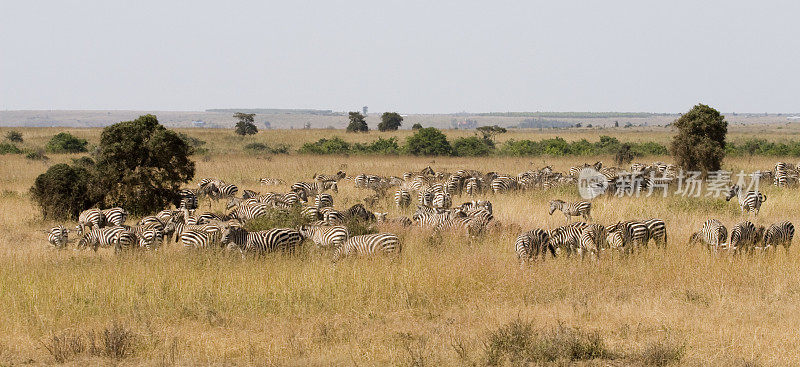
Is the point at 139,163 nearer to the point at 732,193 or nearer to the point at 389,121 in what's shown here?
the point at 732,193

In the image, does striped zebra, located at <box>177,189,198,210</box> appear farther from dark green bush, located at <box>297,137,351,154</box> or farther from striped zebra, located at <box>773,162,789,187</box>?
dark green bush, located at <box>297,137,351,154</box>

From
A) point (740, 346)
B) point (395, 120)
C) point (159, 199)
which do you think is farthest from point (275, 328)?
point (395, 120)

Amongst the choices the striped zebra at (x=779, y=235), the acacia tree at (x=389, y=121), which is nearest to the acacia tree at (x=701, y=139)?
the striped zebra at (x=779, y=235)

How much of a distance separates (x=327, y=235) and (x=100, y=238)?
4700 mm

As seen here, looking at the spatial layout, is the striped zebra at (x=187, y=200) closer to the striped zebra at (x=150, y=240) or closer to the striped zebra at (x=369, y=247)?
the striped zebra at (x=150, y=240)

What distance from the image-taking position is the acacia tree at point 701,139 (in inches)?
1053

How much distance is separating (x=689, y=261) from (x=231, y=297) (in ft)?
25.9

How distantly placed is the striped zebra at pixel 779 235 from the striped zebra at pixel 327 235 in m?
8.02

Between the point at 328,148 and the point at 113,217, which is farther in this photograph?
the point at 328,148

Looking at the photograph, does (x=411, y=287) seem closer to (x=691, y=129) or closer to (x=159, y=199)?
(x=159, y=199)

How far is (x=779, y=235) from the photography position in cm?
1338

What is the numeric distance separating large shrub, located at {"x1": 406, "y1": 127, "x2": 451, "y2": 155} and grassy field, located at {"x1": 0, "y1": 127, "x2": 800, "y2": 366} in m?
32.5

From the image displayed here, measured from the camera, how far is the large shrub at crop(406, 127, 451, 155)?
156 feet

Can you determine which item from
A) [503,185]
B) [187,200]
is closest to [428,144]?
[503,185]
